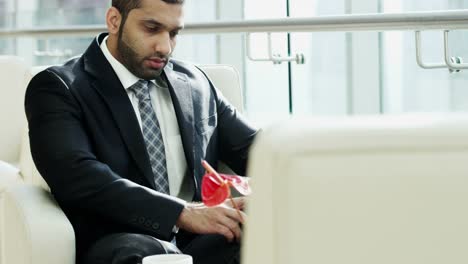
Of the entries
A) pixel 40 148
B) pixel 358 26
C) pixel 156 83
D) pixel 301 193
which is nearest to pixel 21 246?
pixel 40 148

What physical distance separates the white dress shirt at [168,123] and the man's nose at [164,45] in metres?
0.09

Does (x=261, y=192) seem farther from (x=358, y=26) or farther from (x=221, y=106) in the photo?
(x=358, y=26)

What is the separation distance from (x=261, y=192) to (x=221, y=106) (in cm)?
194

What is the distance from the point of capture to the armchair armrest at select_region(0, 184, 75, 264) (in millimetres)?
2068

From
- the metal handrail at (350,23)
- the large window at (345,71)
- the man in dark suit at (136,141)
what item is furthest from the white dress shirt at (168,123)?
the large window at (345,71)

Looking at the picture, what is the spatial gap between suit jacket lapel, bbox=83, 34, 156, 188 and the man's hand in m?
0.26

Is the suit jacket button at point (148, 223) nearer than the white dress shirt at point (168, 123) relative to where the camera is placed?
Yes

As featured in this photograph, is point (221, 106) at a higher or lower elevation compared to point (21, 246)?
higher

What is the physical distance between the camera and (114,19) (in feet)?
8.70

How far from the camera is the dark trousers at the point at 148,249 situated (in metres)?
2.07

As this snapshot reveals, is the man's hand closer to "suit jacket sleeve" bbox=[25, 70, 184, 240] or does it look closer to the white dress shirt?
"suit jacket sleeve" bbox=[25, 70, 184, 240]

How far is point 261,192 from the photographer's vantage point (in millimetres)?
733

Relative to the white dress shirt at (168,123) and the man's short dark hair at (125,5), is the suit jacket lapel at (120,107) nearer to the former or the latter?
the white dress shirt at (168,123)

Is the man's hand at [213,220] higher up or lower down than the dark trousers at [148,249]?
higher up
